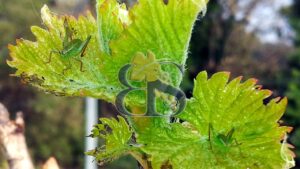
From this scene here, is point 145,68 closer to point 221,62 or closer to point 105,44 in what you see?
point 105,44

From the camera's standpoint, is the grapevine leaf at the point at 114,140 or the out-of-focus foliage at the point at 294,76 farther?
the out-of-focus foliage at the point at 294,76

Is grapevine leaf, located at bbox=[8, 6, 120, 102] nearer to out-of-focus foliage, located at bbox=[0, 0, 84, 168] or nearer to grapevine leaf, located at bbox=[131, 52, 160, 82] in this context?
grapevine leaf, located at bbox=[131, 52, 160, 82]

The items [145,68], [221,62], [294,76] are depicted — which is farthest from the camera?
[221,62]

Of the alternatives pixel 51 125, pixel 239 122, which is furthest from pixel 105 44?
pixel 51 125

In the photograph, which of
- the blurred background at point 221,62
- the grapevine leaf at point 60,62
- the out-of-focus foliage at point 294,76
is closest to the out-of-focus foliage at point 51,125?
the blurred background at point 221,62

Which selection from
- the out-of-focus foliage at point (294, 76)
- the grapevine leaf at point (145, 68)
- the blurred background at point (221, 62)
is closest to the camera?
the grapevine leaf at point (145, 68)

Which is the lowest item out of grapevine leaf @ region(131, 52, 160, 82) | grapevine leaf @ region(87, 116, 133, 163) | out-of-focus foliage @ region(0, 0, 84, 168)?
grapevine leaf @ region(87, 116, 133, 163)

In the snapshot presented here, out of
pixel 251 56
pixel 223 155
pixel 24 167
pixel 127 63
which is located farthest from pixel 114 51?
pixel 251 56

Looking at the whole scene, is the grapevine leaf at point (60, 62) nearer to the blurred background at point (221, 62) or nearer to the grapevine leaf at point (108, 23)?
the grapevine leaf at point (108, 23)

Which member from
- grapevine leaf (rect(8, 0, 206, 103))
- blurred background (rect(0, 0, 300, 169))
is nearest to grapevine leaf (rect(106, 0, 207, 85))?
grapevine leaf (rect(8, 0, 206, 103))

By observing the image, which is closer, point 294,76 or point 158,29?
point 158,29
